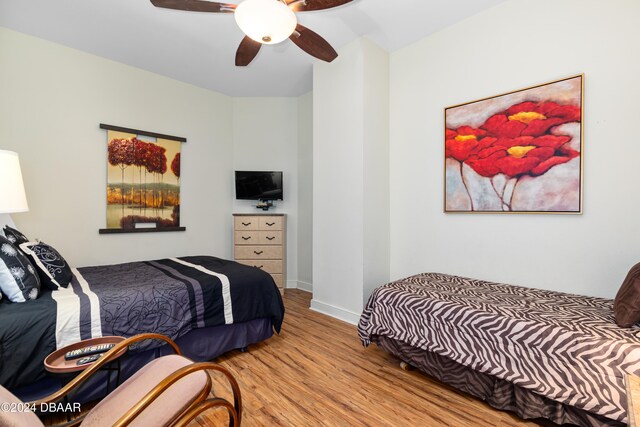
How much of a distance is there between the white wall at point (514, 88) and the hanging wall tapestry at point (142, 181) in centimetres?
278

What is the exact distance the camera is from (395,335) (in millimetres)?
2289

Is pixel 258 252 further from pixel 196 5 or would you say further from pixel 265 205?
pixel 196 5

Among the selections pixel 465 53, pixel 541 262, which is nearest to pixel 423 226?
pixel 541 262

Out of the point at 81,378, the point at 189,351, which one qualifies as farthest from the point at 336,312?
the point at 81,378

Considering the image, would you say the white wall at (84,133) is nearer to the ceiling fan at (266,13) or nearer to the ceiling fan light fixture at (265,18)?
the ceiling fan at (266,13)

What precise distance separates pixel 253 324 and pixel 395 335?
1.15 m

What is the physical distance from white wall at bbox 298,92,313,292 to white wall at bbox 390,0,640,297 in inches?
56.0

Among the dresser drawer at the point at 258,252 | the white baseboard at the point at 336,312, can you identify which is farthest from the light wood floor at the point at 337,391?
the dresser drawer at the point at 258,252

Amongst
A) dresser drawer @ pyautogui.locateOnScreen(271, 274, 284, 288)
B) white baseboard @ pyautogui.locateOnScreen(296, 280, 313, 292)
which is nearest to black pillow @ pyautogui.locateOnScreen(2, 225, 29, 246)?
dresser drawer @ pyautogui.locateOnScreen(271, 274, 284, 288)

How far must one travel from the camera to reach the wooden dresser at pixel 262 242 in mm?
4316

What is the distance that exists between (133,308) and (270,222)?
2.46m

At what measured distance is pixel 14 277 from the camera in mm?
1798

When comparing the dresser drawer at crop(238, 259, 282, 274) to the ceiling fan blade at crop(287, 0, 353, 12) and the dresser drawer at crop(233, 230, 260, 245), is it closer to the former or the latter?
the dresser drawer at crop(233, 230, 260, 245)

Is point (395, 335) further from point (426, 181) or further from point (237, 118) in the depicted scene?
point (237, 118)
